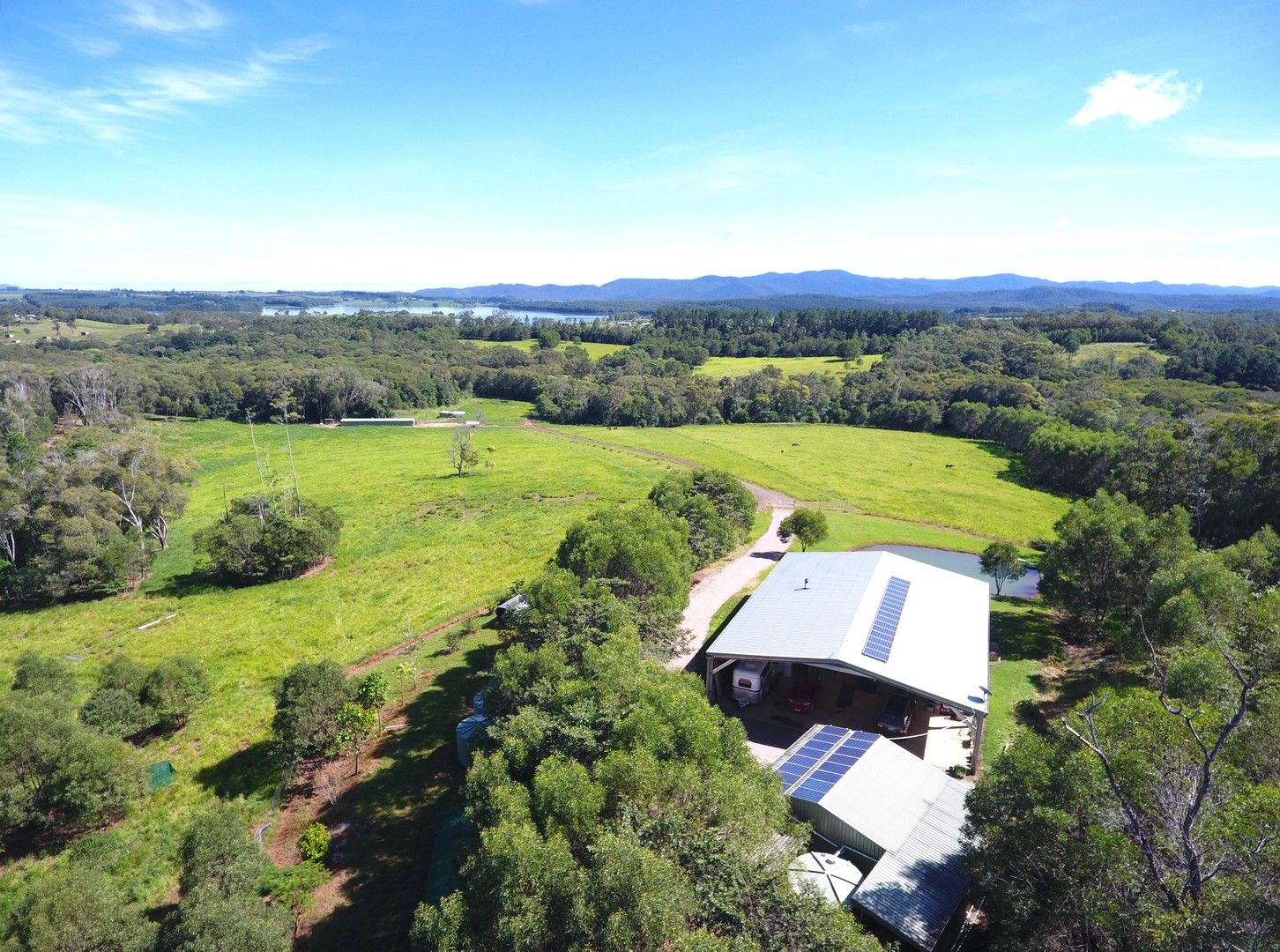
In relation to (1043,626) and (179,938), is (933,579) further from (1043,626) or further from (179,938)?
(179,938)

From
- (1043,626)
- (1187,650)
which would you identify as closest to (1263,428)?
(1043,626)

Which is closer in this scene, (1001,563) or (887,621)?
(887,621)

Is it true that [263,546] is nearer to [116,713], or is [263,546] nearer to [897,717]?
[116,713]

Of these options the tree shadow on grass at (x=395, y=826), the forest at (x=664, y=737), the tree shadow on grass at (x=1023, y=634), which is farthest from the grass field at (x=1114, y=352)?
the tree shadow on grass at (x=395, y=826)

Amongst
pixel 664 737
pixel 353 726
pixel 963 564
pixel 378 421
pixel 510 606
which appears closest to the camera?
pixel 664 737

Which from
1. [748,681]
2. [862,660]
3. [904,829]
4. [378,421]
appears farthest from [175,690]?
[378,421]

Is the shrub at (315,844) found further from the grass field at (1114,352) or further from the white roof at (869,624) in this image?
the grass field at (1114,352)

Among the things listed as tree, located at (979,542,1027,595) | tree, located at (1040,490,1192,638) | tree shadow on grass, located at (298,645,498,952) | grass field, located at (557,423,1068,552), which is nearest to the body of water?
tree, located at (979,542,1027,595)
